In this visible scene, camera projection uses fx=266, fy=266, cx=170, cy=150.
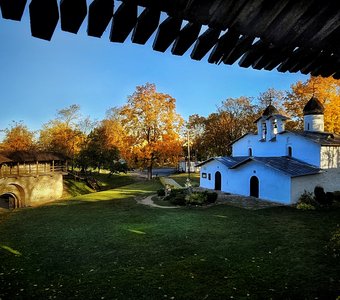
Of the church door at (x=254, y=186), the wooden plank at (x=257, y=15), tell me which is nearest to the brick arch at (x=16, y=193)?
Answer: the church door at (x=254, y=186)

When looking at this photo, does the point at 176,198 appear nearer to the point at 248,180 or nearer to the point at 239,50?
the point at 248,180

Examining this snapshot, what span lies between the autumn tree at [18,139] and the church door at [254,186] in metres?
37.5

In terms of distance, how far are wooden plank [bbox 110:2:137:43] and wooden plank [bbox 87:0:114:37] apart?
6 centimetres

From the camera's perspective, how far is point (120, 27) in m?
2.27

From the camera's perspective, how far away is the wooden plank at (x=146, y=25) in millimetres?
2207

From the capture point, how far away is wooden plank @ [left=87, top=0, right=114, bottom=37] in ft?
6.82

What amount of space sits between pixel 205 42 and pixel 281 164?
2402cm

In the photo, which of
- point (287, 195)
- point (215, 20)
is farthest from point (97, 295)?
point (287, 195)

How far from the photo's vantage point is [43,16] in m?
2.03

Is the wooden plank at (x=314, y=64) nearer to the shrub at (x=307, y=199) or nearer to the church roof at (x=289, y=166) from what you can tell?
the shrub at (x=307, y=199)

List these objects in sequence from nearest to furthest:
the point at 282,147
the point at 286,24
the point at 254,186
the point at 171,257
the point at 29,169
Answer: the point at 286,24
the point at 171,257
the point at 254,186
the point at 282,147
the point at 29,169

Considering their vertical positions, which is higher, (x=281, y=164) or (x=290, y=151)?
(x=290, y=151)

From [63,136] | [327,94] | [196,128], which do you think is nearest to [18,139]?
[63,136]

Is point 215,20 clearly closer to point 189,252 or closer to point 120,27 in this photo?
point 120,27
